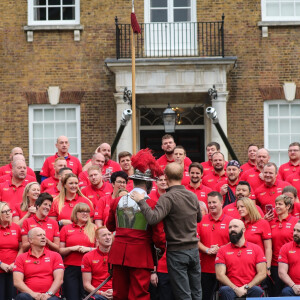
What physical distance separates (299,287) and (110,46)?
10.8m

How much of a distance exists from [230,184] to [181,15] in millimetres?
8843

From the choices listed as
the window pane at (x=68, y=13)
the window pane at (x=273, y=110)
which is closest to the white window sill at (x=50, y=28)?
the window pane at (x=68, y=13)

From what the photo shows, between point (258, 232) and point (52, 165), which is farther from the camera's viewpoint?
point (52, 165)

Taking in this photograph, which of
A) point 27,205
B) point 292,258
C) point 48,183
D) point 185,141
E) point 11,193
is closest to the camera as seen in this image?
point 292,258

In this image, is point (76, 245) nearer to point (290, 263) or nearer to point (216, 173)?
point (216, 173)

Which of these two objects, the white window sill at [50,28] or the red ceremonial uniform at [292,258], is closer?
the red ceremonial uniform at [292,258]

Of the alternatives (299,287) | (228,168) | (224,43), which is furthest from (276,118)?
(299,287)

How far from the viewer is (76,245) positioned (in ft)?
40.6

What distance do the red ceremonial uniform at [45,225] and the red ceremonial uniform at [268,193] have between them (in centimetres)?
346

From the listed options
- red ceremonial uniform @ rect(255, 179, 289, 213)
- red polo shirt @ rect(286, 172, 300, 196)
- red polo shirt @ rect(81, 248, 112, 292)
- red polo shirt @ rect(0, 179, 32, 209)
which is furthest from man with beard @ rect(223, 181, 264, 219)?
red polo shirt @ rect(0, 179, 32, 209)

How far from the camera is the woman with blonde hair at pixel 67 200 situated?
Result: 12953 mm

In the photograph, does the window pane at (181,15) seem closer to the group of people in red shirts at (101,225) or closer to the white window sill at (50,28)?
the white window sill at (50,28)

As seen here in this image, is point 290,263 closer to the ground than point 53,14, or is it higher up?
closer to the ground

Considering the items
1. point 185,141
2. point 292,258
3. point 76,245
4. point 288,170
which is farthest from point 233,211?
point 185,141
